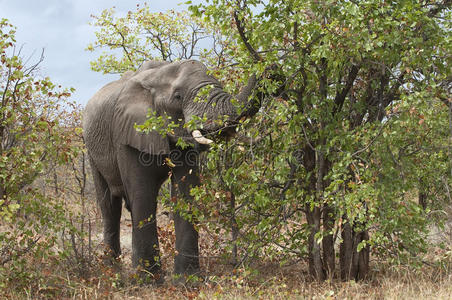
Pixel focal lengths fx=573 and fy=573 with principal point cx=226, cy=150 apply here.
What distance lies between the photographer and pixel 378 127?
5980mm

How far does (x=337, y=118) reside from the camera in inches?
251

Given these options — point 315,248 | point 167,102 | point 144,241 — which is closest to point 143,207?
point 144,241

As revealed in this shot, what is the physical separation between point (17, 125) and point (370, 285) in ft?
15.6

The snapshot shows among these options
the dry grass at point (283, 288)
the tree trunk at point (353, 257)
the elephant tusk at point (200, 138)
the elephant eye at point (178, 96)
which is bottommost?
the dry grass at point (283, 288)

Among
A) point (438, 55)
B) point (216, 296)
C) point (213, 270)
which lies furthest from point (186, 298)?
point (438, 55)

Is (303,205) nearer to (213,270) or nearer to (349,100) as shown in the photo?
(349,100)

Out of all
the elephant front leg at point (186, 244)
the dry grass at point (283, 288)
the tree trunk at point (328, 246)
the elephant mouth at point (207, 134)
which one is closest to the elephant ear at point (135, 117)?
the elephant front leg at point (186, 244)

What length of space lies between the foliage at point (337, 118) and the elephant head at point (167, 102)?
36 centimetres

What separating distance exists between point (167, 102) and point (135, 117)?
533 mm

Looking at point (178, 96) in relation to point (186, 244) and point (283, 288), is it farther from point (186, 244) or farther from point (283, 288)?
point (283, 288)

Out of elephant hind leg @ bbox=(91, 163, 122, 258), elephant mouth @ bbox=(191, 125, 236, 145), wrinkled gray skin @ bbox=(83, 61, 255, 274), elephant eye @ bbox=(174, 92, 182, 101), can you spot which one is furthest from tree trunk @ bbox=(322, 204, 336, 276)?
elephant hind leg @ bbox=(91, 163, 122, 258)

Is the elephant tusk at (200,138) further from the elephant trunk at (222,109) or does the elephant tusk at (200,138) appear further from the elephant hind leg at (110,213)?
the elephant hind leg at (110,213)

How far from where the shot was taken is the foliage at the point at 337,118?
564 cm

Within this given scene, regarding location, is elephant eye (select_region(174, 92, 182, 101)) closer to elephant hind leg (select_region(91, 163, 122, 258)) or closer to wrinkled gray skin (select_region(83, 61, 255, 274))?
wrinkled gray skin (select_region(83, 61, 255, 274))
